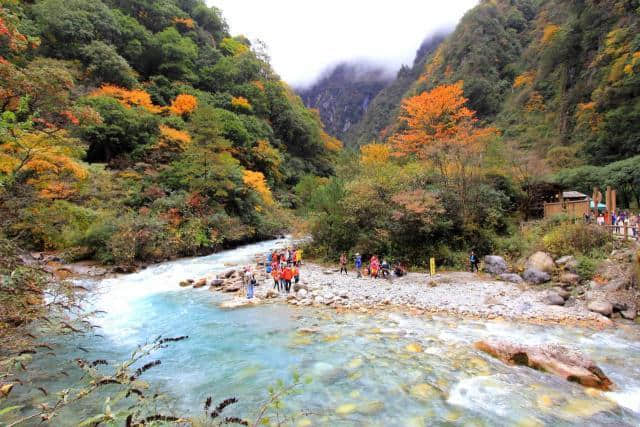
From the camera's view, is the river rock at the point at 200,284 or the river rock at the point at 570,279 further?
the river rock at the point at 200,284

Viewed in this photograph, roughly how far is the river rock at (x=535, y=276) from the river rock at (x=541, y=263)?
22cm

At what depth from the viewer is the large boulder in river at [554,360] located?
235 inches

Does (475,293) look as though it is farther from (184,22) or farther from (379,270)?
(184,22)

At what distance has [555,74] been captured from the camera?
122 ft

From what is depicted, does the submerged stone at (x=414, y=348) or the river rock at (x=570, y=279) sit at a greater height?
the river rock at (x=570, y=279)

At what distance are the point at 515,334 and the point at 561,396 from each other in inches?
115

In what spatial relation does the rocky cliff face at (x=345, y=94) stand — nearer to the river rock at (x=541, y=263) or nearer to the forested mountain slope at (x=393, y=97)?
the forested mountain slope at (x=393, y=97)

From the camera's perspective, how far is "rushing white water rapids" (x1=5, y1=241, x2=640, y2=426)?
533 centimetres

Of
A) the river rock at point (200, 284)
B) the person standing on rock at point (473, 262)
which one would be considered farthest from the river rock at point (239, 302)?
the person standing on rock at point (473, 262)

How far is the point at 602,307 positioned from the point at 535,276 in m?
3.05

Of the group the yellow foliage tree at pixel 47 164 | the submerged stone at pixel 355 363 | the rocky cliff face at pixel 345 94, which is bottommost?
the submerged stone at pixel 355 363

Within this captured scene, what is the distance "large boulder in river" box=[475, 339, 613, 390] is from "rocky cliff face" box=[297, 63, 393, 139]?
115 meters

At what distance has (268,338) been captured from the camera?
8477mm

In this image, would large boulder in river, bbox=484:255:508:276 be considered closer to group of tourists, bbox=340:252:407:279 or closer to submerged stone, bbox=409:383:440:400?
group of tourists, bbox=340:252:407:279
